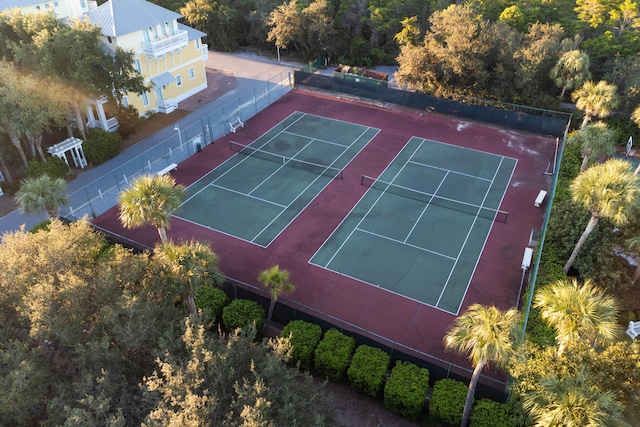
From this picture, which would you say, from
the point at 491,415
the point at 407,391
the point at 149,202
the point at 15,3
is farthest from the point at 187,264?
the point at 15,3

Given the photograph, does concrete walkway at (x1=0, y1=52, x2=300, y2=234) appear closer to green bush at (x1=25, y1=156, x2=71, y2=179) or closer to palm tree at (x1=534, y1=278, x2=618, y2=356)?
green bush at (x1=25, y1=156, x2=71, y2=179)

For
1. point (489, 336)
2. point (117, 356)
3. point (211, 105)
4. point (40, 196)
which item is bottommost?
point (211, 105)

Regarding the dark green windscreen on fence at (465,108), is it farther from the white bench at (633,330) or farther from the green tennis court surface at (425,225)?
the white bench at (633,330)

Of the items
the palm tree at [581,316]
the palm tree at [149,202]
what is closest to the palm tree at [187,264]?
the palm tree at [149,202]

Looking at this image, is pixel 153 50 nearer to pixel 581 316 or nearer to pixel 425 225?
pixel 425 225

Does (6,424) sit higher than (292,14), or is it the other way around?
(292,14)

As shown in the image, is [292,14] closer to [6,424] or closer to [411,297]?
[411,297]

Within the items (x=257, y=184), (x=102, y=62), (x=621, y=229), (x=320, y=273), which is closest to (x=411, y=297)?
(x=320, y=273)

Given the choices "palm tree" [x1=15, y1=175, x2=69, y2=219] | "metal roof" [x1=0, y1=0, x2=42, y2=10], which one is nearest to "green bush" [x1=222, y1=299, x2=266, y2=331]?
"palm tree" [x1=15, y1=175, x2=69, y2=219]
